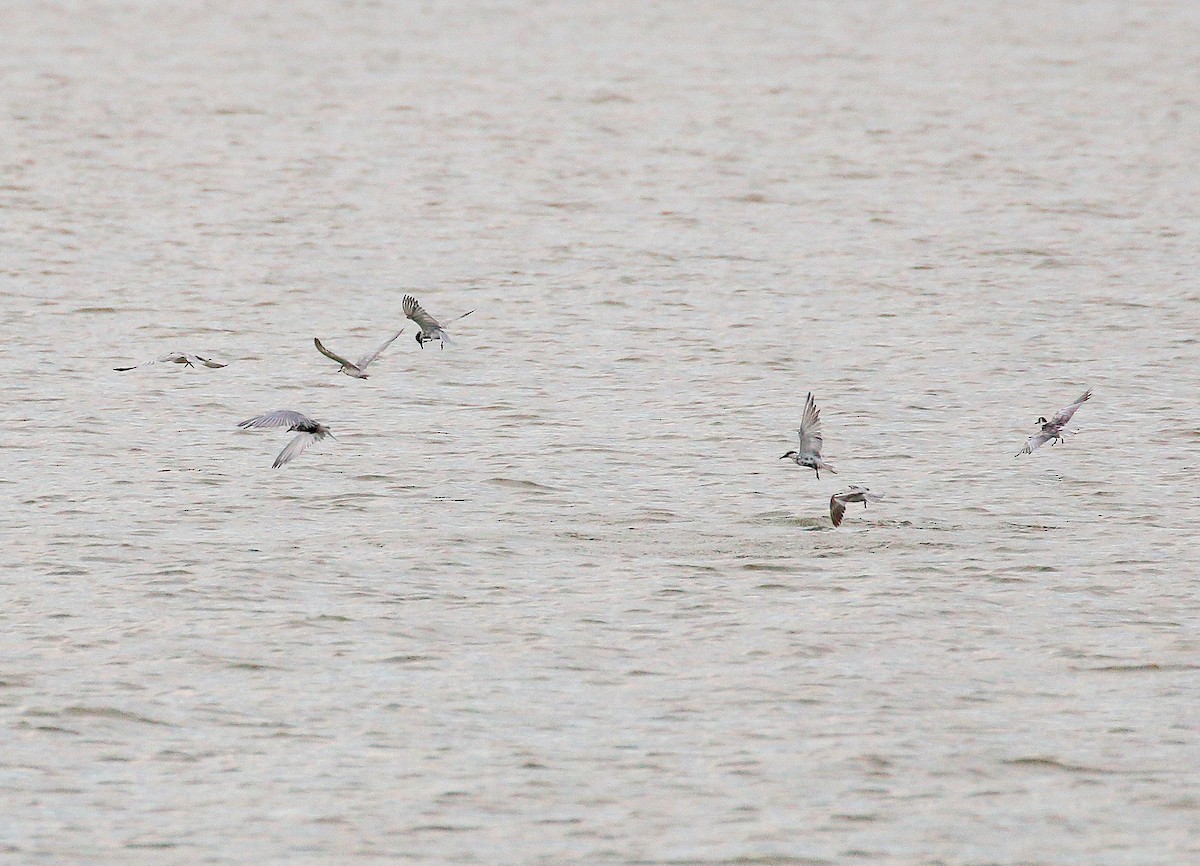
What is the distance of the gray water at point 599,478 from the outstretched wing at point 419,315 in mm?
1251

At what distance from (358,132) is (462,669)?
65.5 ft

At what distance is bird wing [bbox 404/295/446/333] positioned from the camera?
52.2ft

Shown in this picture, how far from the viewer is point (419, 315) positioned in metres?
16.3

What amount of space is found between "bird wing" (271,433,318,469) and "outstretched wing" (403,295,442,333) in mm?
1174

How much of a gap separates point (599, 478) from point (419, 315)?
193 centimetres

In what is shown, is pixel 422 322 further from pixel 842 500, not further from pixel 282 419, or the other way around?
pixel 842 500

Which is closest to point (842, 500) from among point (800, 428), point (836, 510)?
point (836, 510)

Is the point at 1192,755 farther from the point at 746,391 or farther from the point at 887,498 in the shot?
the point at 746,391

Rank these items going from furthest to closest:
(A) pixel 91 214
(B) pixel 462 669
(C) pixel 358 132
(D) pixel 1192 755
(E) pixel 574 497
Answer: (C) pixel 358 132, (A) pixel 91 214, (E) pixel 574 497, (B) pixel 462 669, (D) pixel 1192 755

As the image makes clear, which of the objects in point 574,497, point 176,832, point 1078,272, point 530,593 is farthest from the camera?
point 1078,272

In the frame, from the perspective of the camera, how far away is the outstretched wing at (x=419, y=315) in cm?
1591

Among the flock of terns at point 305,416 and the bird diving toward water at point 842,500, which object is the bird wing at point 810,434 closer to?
the bird diving toward water at point 842,500

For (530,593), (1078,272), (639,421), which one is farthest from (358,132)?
(530,593)

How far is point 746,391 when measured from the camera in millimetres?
19609
